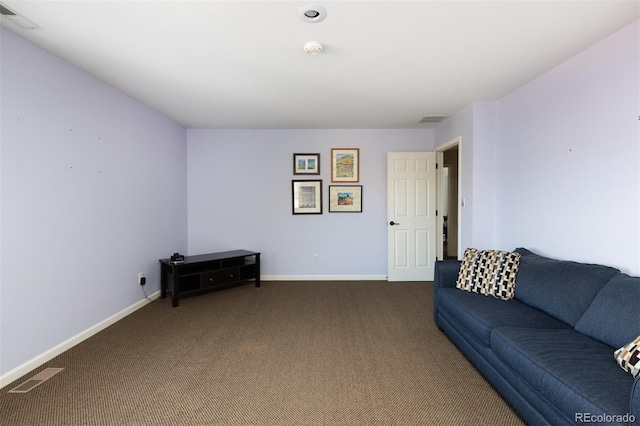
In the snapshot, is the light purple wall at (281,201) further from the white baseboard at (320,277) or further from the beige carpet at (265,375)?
the beige carpet at (265,375)

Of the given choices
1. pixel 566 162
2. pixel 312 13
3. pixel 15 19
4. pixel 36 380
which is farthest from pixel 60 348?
pixel 566 162

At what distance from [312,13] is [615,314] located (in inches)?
99.2

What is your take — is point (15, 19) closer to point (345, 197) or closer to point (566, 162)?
point (345, 197)

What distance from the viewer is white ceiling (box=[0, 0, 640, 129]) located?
1829mm

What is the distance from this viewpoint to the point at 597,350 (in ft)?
5.30

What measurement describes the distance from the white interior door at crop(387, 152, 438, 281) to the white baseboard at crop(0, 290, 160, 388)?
3604 millimetres

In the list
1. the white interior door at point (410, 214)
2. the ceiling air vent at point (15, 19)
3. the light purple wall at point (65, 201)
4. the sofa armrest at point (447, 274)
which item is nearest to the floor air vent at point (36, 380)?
the light purple wall at point (65, 201)

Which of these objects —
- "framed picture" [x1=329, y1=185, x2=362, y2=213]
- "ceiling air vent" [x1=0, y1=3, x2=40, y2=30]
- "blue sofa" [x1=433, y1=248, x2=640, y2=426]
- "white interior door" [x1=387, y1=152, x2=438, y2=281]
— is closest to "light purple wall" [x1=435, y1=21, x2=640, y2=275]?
"blue sofa" [x1=433, y1=248, x2=640, y2=426]

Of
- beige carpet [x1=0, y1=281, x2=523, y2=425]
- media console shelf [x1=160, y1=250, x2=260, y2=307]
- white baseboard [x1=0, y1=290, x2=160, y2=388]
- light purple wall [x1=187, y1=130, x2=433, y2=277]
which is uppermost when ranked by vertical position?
light purple wall [x1=187, y1=130, x2=433, y2=277]

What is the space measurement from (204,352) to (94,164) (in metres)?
2.06

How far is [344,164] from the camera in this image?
4.87 meters

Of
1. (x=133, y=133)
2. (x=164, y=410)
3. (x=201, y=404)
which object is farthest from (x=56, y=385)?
(x=133, y=133)

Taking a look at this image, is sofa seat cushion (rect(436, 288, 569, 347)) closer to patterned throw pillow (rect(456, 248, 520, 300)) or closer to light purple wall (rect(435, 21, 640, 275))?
patterned throw pillow (rect(456, 248, 520, 300))

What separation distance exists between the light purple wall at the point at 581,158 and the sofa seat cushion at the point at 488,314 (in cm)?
67
